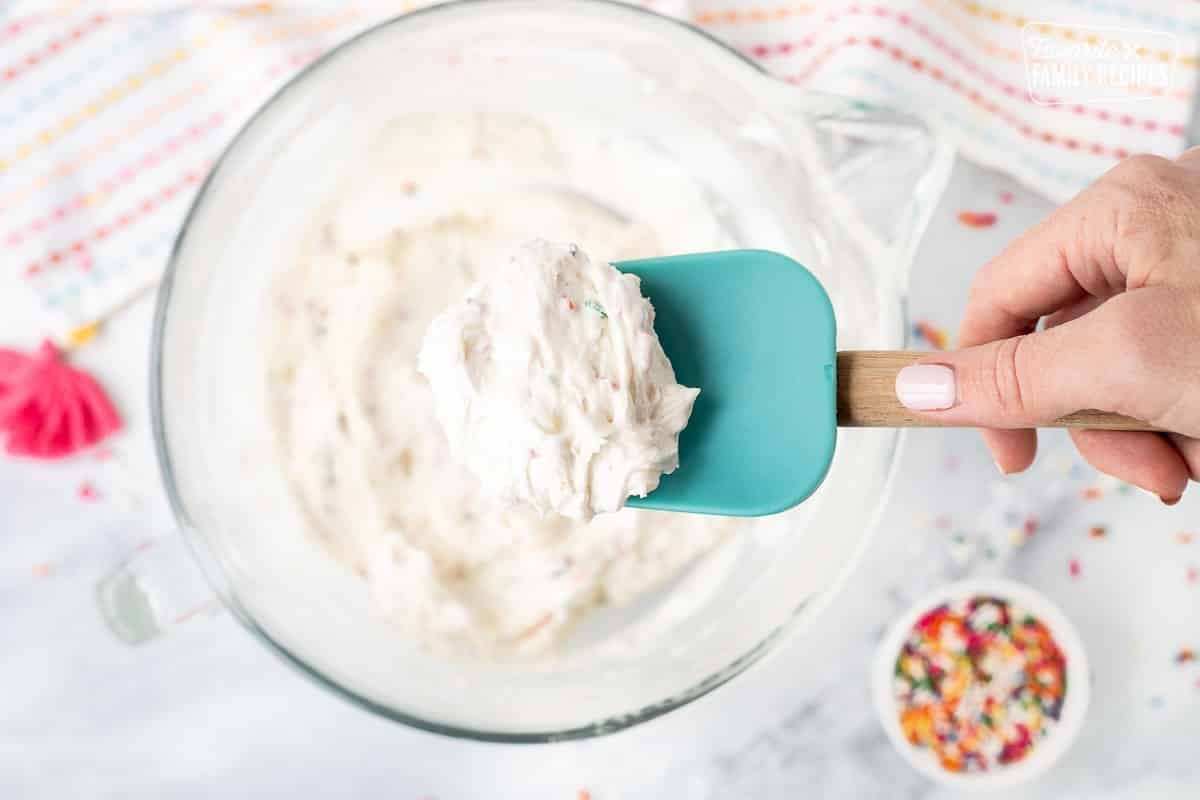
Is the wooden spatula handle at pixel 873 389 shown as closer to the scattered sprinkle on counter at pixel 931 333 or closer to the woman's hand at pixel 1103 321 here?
the woman's hand at pixel 1103 321

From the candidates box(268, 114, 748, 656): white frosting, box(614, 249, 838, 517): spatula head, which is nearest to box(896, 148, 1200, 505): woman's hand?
box(614, 249, 838, 517): spatula head

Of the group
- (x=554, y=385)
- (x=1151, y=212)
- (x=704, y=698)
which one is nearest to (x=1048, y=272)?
(x=1151, y=212)

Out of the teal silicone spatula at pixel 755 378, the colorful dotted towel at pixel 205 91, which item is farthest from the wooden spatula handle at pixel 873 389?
the colorful dotted towel at pixel 205 91

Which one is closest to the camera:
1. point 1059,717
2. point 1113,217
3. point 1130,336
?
point 1130,336

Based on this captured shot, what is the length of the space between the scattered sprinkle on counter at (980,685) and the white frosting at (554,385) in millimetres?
497

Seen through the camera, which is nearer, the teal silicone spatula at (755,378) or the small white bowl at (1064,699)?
the teal silicone spatula at (755,378)

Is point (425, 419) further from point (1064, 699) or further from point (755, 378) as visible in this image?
point (1064, 699)

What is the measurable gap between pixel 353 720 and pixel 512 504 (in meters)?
0.48

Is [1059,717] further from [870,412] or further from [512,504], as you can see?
[512,504]

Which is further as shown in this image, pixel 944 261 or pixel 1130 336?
pixel 944 261

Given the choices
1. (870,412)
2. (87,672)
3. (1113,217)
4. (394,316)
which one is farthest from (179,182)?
(1113,217)

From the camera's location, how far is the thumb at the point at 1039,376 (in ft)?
2.39

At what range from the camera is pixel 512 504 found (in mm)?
892

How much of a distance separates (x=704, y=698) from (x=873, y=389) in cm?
51
